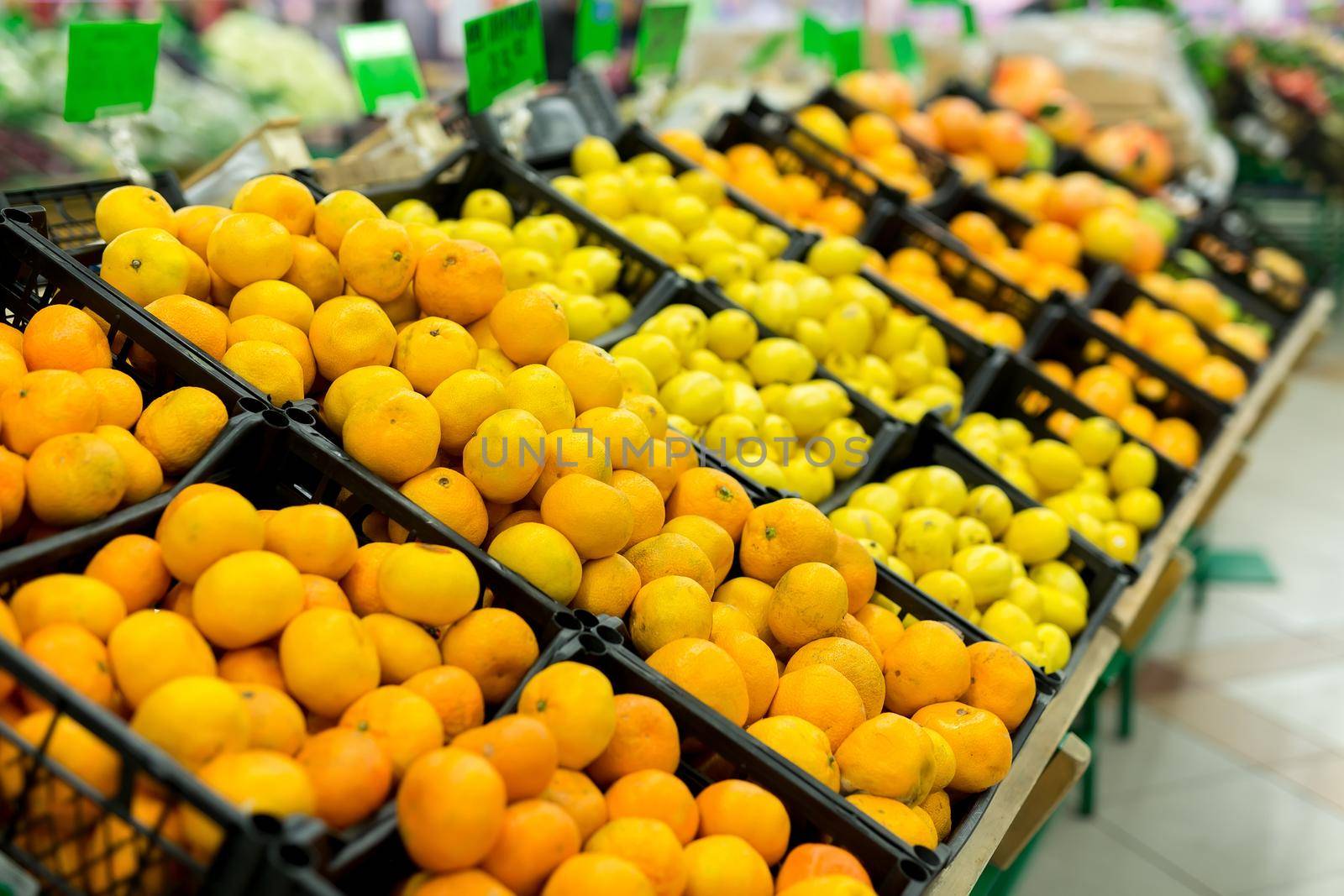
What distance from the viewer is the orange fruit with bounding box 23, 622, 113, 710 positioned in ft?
3.51

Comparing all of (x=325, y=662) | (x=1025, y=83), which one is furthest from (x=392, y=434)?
(x=1025, y=83)

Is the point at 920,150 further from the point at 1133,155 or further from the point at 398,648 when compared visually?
the point at 398,648

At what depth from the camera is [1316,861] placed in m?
2.98

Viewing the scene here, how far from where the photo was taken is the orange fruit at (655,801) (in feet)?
3.93

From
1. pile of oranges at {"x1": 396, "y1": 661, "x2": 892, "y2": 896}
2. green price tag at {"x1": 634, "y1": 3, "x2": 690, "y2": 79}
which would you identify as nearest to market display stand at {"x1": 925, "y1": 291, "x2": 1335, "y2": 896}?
pile of oranges at {"x1": 396, "y1": 661, "x2": 892, "y2": 896}

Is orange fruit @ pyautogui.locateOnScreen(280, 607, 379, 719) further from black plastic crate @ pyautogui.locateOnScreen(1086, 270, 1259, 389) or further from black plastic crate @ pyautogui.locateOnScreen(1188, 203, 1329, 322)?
black plastic crate @ pyautogui.locateOnScreen(1188, 203, 1329, 322)

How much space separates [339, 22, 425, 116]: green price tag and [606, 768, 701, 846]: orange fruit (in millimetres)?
1951

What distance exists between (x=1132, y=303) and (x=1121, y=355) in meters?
0.52

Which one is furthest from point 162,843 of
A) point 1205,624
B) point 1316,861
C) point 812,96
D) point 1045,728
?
point 1205,624

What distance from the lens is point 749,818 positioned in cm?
123

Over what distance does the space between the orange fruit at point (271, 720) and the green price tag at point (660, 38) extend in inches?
96.1

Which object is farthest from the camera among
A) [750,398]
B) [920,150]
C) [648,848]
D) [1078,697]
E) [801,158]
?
[920,150]

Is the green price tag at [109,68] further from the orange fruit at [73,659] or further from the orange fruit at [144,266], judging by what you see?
the orange fruit at [73,659]

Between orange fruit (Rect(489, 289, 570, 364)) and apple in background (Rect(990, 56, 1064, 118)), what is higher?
apple in background (Rect(990, 56, 1064, 118))
